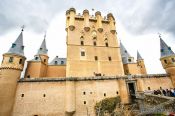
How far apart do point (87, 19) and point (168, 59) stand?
747 inches

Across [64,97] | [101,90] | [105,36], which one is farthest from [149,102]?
[105,36]

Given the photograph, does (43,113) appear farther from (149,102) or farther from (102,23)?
(102,23)

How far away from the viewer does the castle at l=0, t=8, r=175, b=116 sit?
19.5 metres

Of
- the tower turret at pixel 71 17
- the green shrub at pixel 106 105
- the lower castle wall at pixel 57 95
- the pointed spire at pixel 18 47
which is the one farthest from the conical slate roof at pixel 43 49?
the green shrub at pixel 106 105

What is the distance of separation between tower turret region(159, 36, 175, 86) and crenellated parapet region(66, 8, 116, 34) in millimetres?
11400

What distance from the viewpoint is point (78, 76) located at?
24.8 metres

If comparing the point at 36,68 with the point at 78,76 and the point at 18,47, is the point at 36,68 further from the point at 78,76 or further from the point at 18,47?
the point at 78,76

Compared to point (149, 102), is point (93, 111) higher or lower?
lower

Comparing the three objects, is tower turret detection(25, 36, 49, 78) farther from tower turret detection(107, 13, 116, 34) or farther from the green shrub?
tower turret detection(107, 13, 116, 34)

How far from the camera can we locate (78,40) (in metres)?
28.2

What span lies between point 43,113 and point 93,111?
7561 mm

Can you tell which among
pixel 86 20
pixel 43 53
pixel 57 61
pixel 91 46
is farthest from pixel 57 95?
pixel 86 20

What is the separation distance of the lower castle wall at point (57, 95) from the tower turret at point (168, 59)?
6.23 metres

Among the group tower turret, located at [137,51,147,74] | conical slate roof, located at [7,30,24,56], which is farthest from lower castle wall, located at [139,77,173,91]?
conical slate roof, located at [7,30,24,56]
